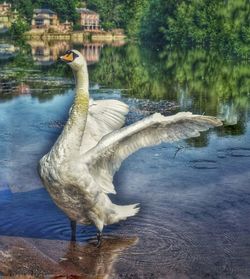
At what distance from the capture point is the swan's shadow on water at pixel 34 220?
10984 mm

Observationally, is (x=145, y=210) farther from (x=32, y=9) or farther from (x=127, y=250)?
(x=32, y=9)

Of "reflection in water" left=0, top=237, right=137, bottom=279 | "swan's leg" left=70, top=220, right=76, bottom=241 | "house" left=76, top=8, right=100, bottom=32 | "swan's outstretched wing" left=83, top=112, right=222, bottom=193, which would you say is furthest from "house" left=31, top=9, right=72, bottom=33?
"swan's outstretched wing" left=83, top=112, right=222, bottom=193

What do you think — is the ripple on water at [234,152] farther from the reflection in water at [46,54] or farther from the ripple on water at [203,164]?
the reflection in water at [46,54]

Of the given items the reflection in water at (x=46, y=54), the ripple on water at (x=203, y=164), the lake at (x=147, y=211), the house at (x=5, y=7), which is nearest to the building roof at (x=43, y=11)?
the house at (x=5, y=7)

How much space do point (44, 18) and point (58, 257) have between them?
411 feet

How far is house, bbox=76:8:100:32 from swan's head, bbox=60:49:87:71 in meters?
133

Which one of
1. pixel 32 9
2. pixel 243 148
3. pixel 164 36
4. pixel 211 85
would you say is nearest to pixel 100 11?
pixel 32 9

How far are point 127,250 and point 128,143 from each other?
6.79ft

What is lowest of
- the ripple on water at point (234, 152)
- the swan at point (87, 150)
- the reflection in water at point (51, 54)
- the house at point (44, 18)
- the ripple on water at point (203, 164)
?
the house at point (44, 18)

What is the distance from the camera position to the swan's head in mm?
9320

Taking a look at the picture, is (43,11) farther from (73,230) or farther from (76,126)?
(76,126)

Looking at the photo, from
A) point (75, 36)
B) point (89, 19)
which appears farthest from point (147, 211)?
point (89, 19)

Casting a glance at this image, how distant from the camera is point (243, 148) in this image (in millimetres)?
18656

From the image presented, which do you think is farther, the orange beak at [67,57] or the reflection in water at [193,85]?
the reflection in water at [193,85]
